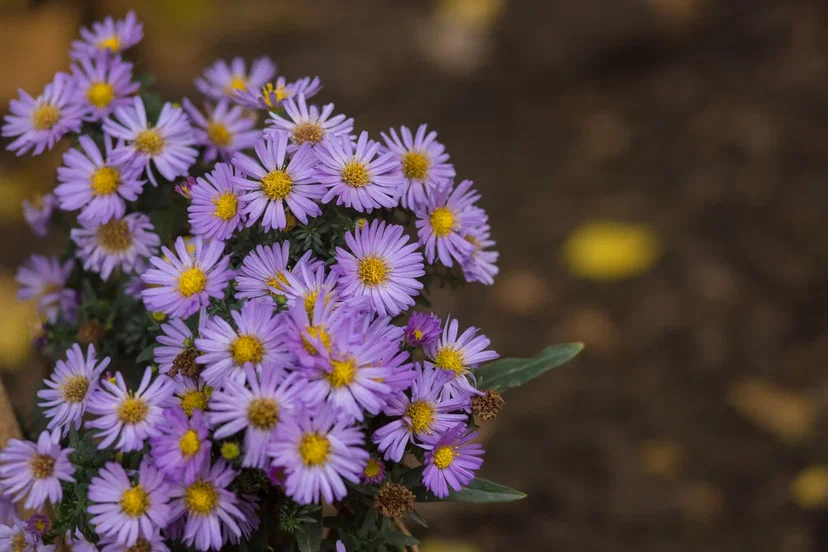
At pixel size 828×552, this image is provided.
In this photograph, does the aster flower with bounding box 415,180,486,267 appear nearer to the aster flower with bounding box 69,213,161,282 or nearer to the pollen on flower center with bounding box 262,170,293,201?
the pollen on flower center with bounding box 262,170,293,201

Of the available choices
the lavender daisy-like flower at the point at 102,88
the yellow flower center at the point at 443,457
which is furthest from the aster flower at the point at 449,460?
the lavender daisy-like flower at the point at 102,88

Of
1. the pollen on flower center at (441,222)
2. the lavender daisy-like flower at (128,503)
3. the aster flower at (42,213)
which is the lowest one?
the lavender daisy-like flower at (128,503)

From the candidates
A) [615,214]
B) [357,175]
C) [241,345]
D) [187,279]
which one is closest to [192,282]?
[187,279]

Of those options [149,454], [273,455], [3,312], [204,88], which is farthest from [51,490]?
[3,312]

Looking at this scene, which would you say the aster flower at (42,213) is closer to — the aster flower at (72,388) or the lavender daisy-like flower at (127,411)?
the aster flower at (72,388)

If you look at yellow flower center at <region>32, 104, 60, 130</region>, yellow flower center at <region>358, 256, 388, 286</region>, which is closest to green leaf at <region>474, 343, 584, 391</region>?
yellow flower center at <region>358, 256, 388, 286</region>

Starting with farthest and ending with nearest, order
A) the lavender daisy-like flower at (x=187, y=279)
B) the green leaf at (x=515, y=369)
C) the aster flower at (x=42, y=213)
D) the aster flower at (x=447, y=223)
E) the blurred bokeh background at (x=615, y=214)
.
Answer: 1. the blurred bokeh background at (x=615, y=214)
2. the aster flower at (x=42, y=213)
3. the green leaf at (x=515, y=369)
4. the aster flower at (x=447, y=223)
5. the lavender daisy-like flower at (x=187, y=279)

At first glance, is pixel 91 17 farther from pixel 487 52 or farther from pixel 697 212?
pixel 697 212
